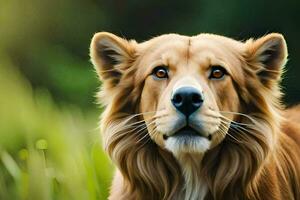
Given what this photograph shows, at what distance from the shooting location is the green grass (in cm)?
699

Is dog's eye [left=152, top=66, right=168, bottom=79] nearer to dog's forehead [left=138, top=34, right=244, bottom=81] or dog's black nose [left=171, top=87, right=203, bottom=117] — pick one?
dog's forehead [left=138, top=34, right=244, bottom=81]

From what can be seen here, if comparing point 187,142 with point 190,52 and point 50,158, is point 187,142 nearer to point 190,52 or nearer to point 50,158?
point 190,52

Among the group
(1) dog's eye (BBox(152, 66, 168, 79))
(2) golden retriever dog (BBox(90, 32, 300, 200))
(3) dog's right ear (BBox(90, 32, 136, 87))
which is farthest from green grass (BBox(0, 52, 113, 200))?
(1) dog's eye (BBox(152, 66, 168, 79))

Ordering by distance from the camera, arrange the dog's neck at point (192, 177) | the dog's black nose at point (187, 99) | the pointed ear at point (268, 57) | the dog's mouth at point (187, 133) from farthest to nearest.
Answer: the pointed ear at point (268, 57) → the dog's neck at point (192, 177) → the dog's mouth at point (187, 133) → the dog's black nose at point (187, 99)

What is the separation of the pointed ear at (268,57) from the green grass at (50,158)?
1109 mm

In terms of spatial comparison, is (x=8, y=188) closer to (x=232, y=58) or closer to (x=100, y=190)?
(x=100, y=190)

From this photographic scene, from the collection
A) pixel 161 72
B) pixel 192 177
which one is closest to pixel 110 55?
pixel 161 72

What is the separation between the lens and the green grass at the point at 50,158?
22.9ft

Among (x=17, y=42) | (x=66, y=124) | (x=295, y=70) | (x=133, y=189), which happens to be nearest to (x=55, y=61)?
(x=17, y=42)

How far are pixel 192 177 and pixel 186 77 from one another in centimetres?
51

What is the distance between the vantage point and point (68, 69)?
1302 centimetres

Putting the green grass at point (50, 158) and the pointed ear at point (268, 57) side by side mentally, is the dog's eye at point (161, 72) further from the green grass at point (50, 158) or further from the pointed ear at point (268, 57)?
the green grass at point (50, 158)

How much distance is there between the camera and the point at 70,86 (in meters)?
12.5

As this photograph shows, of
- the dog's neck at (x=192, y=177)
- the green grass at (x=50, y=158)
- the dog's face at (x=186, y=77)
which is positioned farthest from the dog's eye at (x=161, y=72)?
the green grass at (x=50, y=158)
